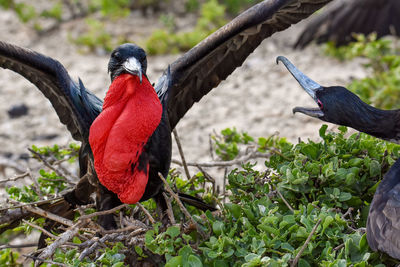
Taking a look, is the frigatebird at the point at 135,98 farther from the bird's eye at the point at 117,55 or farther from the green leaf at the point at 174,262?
the green leaf at the point at 174,262

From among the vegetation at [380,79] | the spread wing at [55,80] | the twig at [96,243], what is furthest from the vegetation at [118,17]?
the twig at [96,243]

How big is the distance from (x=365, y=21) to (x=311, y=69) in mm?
556

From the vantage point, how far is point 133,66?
1885 millimetres

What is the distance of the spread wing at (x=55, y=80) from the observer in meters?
2.04

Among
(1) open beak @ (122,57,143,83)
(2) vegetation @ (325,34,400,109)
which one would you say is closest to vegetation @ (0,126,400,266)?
(1) open beak @ (122,57,143,83)

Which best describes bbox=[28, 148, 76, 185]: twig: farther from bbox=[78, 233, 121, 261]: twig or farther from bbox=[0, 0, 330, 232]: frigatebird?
bbox=[78, 233, 121, 261]: twig

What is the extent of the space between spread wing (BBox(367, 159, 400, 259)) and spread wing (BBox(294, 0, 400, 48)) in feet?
9.69

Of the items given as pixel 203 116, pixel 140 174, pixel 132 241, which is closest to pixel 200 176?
pixel 140 174

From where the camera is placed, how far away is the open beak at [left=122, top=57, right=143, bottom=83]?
72.9 inches

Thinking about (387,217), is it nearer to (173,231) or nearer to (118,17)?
(173,231)

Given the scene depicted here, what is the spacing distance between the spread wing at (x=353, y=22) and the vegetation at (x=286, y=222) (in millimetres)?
2531

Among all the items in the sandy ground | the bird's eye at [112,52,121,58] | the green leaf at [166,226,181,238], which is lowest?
the green leaf at [166,226,181,238]

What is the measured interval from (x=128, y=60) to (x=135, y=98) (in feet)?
0.41

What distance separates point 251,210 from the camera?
66.6 inches
